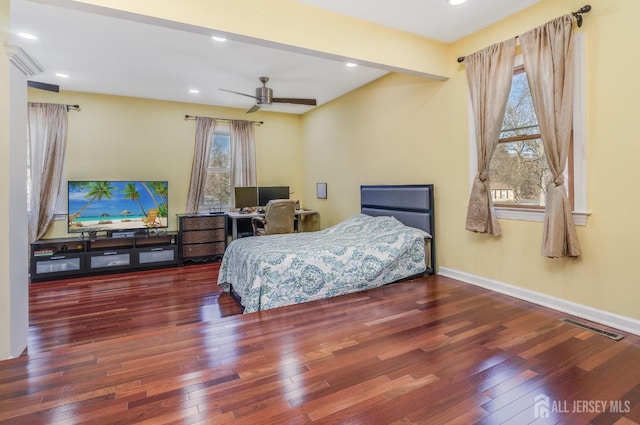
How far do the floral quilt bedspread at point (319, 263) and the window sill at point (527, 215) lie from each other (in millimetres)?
892

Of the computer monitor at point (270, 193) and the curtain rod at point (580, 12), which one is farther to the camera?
the computer monitor at point (270, 193)

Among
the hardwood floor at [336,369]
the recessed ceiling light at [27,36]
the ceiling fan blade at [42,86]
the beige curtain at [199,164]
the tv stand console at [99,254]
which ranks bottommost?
the hardwood floor at [336,369]

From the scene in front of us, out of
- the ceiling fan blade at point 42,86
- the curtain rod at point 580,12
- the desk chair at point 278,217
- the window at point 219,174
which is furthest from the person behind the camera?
the window at point 219,174

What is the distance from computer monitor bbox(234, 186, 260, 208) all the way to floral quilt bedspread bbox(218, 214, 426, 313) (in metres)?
2.13

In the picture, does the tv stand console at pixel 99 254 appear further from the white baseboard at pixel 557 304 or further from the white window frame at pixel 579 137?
the white window frame at pixel 579 137

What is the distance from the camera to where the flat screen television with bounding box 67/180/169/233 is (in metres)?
5.07

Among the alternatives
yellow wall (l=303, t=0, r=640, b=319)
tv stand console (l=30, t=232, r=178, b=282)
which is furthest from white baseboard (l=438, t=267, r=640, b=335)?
tv stand console (l=30, t=232, r=178, b=282)

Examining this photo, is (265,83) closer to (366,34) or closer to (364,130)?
(364,130)

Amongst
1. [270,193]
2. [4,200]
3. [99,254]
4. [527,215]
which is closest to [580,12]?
[527,215]

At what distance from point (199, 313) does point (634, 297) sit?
3679mm

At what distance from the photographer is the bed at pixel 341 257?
3131 millimetres

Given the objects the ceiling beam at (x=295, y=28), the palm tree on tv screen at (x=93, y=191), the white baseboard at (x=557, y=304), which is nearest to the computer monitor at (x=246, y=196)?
the palm tree on tv screen at (x=93, y=191)

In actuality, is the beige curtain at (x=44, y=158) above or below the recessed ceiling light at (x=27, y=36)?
below

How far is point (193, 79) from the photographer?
4.75 m
